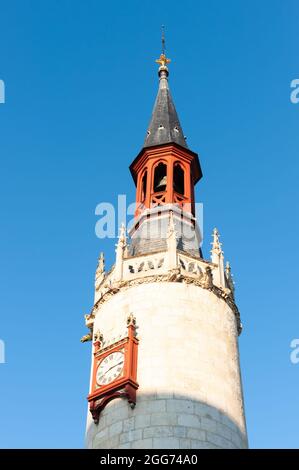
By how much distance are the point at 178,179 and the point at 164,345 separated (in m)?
14.1

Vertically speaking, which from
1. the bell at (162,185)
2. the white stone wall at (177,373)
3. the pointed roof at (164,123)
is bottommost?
the white stone wall at (177,373)

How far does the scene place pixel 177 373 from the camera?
108ft

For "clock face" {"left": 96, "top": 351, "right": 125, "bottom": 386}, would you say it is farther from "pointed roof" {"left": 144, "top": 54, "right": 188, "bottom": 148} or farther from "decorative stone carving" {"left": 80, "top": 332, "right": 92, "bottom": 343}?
"pointed roof" {"left": 144, "top": 54, "right": 188, "bottom": 148}

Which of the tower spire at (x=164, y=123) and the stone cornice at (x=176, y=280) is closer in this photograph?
the stone cornice at (x=176, y=280)

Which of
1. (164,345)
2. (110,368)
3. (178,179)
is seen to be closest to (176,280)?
(164,345)

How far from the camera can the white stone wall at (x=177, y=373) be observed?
103ft

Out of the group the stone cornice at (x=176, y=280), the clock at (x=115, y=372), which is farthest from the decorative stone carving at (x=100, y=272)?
the clock at (x=115, y=372)

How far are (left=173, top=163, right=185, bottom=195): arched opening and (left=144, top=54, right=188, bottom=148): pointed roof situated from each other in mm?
1534

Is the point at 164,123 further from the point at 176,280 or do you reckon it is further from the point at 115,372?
the point at 115,372

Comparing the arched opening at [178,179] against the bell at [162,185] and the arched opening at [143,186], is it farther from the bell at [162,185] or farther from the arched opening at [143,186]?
the arched opening at [143,186]

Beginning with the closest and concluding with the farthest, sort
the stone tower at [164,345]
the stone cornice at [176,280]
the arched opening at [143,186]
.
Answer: the stone tower at [164,345] → the stone cornice at [176,280] → the arched opening at [143,186]

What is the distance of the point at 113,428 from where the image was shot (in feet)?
105
